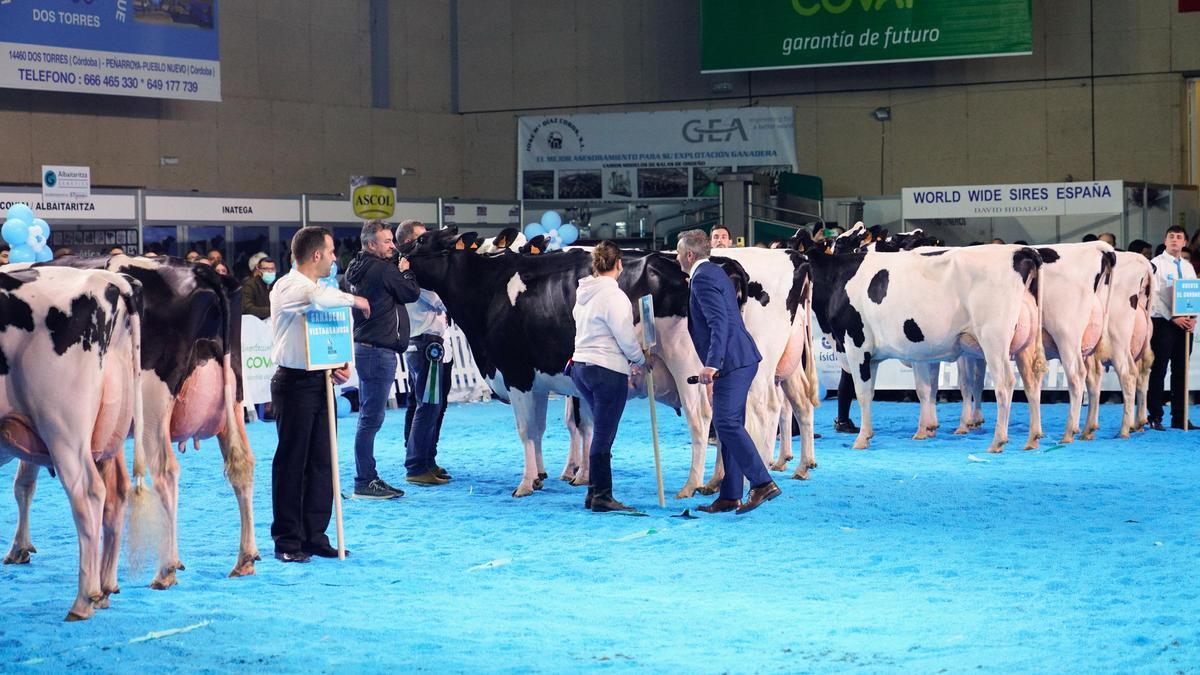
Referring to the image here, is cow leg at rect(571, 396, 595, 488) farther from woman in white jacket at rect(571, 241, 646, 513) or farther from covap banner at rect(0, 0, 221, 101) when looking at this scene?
covap banner at rect(0, 0, 221, 101)

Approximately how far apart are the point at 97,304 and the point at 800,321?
608 cm

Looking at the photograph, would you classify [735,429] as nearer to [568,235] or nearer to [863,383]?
[863,383]

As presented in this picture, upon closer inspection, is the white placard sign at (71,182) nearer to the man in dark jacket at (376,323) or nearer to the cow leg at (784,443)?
the man in dark jacket at (376,323)

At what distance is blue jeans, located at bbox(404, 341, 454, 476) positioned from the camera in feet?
36.3

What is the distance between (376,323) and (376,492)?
121 cm

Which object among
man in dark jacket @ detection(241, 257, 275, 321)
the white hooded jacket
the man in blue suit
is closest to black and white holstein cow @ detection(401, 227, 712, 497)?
the man in blue suit

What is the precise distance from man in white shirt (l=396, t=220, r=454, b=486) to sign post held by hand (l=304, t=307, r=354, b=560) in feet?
9.57

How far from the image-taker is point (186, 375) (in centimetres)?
749

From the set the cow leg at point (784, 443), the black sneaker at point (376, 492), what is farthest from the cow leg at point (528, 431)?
the cow leg at point (784, 443)

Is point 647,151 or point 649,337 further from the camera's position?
point 647,151

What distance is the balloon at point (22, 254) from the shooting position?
14.5 metres

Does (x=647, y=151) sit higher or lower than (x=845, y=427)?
higher

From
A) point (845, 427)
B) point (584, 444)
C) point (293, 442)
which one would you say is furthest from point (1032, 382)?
point (293, 442)

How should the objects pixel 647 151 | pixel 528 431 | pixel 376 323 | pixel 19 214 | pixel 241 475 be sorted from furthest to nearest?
1. pixel 647 151
2. pixel 19 214
3. pixel 528 431
4. pixel 376 323
5. pixel 241 475
